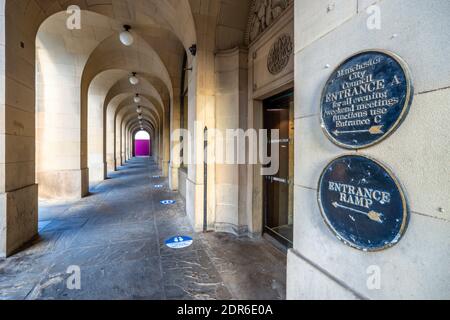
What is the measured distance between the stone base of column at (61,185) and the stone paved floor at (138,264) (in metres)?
2.43

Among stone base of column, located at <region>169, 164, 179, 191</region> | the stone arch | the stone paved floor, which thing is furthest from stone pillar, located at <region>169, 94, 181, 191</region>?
the stone arch

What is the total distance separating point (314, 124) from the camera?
6.83ft

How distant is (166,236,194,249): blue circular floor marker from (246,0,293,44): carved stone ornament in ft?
14.8

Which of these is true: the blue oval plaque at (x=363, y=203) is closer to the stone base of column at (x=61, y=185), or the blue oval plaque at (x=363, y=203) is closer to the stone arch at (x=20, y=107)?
the stone arch at (x=20, y=107)

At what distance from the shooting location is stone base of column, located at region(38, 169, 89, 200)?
800cm

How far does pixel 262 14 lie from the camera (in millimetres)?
4488

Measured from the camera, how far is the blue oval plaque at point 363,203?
1.43 metres

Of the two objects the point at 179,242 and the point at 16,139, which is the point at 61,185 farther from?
the point at 179,242

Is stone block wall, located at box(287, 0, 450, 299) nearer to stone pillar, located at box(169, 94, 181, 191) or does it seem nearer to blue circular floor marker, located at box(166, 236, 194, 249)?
blue circular floor marker, located at box(166, 236, 194, 249)

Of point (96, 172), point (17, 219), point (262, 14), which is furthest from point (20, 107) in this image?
point (96, 172)

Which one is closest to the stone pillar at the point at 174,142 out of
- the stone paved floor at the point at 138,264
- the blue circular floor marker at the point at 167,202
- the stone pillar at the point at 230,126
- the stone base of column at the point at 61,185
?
the blue circular floor marker at the point at 167,202

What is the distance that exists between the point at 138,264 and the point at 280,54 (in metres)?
4.32
